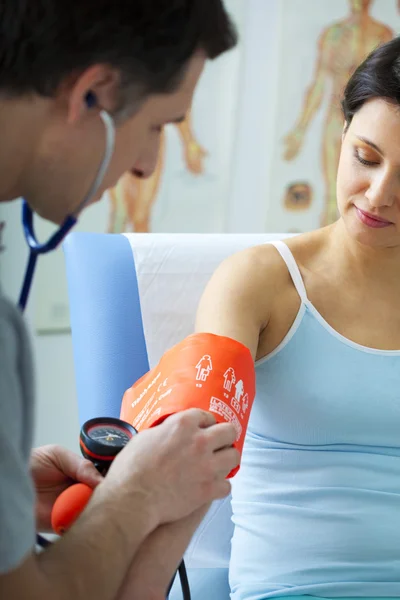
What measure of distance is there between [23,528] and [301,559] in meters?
0.73

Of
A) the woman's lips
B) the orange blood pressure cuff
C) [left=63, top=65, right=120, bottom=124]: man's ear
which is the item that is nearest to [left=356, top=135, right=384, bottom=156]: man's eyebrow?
the woman's lips

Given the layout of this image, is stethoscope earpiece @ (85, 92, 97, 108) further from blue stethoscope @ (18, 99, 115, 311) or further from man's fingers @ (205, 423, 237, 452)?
man's fingers @ (205, 423, 237, 452)

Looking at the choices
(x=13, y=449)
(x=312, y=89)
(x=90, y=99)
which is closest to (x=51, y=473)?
(x=13, y=449)

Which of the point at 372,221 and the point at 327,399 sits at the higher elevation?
the point at 372,221

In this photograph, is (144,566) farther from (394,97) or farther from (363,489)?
(394,97)

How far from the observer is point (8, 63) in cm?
70

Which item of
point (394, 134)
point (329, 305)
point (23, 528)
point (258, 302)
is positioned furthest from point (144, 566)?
point (394, 134)

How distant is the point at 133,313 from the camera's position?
1.58 m

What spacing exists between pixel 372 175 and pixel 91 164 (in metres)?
0.70

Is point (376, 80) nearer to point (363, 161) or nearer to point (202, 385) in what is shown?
point (363, 161)

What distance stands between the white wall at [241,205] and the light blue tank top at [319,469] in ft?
3.98

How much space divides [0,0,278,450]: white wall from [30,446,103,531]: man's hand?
1429 millimetres

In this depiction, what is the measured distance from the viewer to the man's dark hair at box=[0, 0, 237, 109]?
692mm

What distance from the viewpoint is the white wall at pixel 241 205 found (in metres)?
2.43
